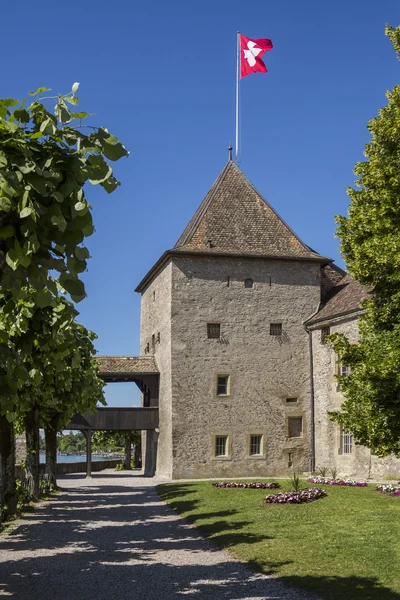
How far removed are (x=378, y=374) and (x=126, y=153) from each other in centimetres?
1058

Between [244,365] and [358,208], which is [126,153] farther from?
[244,365]

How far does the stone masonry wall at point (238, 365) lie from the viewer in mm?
32688

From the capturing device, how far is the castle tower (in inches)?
1289

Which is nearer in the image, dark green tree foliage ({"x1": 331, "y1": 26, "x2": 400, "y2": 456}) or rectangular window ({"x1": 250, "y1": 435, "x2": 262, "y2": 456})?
dark green tree foliage ({"x1": 331, "y1": 26, "x2": 400, "y2": 456})

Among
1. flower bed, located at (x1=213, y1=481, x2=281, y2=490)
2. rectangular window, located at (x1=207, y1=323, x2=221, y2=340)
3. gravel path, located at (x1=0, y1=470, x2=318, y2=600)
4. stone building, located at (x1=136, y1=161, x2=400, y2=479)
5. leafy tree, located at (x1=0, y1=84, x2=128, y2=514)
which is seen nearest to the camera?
leafy tree, located at (x1=0, y1=84, x2=128, y2=514)

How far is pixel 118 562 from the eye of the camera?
35.1 feet

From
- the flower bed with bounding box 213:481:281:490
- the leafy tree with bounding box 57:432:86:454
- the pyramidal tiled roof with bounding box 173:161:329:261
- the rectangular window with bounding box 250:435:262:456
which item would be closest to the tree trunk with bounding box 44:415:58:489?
the flower bed with bounding box 213:481:281:490

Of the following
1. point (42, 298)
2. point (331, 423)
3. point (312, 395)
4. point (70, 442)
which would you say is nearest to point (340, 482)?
point (331, 423)

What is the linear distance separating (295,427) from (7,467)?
2083 cm

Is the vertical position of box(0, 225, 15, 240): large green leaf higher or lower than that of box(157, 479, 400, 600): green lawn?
higher

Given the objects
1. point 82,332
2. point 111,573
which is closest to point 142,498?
point 82,332

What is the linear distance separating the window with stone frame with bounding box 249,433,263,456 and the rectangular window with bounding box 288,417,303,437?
153 centimetres

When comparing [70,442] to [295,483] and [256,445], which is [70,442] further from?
[295,483]

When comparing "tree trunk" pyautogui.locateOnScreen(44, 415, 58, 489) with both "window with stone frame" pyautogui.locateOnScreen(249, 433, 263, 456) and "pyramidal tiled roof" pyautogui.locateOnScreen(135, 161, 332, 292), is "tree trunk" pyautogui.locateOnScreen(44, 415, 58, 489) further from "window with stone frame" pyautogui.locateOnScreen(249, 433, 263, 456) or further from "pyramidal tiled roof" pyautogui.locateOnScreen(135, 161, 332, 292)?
"pyramidal tiled roof" pyautogui.locateOnScreen(135, 161, 332, 292)
